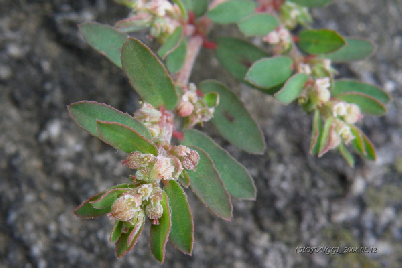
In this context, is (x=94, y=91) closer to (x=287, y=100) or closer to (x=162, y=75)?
(x=162, y=75)

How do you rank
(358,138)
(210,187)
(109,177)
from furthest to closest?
(109,177)
(358,138)
(210,187)

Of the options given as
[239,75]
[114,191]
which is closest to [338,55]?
[239,75]

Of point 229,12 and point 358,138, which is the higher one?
point 229,12

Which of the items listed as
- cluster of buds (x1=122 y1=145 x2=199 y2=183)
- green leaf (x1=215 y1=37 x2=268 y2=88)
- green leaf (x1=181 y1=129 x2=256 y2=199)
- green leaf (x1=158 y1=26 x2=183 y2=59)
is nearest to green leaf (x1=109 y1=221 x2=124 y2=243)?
cluster of buds (x1=122 y1=145 x2=199 y2=183)

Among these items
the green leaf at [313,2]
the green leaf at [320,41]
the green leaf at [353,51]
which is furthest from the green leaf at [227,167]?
the green leaf at [313,2]

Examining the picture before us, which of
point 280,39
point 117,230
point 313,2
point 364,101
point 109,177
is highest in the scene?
point 313,2

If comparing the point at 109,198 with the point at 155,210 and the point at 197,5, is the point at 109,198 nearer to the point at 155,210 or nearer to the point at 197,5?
the point at 155,210

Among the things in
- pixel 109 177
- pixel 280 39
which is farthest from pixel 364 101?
pixel 109 177
